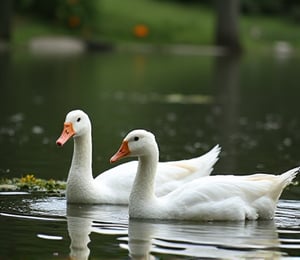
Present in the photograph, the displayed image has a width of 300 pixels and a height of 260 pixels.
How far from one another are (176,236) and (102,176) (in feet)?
9.33

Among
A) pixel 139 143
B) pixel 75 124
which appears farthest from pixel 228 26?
pixel 139 143

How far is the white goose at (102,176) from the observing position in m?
13.4

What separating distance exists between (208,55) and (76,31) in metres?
6.58

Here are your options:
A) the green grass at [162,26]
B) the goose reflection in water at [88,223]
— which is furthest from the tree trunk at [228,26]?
the goose reflection in water at [88,223]

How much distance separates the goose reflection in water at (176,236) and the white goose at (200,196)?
A: 13 cm

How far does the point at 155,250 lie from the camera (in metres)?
10.6

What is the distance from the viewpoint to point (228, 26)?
5781cm

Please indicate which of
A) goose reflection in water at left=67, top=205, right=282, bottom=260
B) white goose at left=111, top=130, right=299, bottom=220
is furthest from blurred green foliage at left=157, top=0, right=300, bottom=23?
goose reflection in water at left=67, top=205, right=282, bottom=260

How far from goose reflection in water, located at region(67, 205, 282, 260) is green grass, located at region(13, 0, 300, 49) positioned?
43057 millimetres

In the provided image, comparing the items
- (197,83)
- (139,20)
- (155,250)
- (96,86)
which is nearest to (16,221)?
(155,250)

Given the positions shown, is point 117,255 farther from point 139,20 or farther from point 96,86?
point 139,20

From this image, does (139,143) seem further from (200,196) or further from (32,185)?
(32,185)

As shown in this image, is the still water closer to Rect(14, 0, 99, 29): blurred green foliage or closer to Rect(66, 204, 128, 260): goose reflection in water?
Rect(66, 204, 128, 260): goose reflection in water

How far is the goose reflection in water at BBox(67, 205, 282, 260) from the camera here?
10.5m
